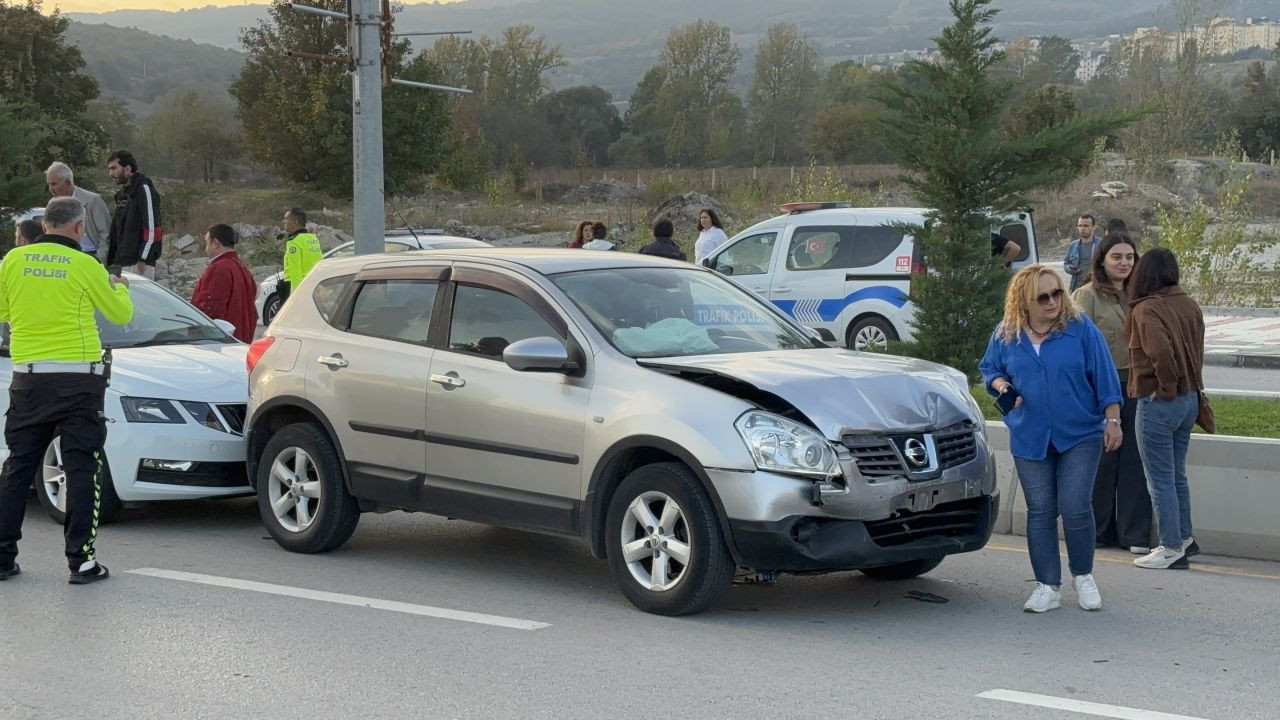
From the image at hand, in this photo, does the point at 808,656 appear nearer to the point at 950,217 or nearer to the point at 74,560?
the point at 74,560

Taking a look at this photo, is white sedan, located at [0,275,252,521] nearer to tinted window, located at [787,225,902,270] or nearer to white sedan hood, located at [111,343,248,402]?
white sedan hood, located at [111,343,248,402]

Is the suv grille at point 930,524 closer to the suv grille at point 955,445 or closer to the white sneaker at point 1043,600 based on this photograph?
the suv grille at point 955,445

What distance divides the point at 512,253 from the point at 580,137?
11844cm

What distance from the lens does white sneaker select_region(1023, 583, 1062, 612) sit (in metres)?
7.02

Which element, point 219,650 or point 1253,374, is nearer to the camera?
point 219,650

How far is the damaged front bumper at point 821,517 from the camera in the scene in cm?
643

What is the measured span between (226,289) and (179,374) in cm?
311

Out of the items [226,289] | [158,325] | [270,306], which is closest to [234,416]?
[158,325]

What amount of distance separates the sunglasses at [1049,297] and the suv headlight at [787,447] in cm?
135

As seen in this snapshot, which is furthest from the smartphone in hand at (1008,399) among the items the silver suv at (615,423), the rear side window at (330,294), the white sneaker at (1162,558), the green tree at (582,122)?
the green tree at (582,122)

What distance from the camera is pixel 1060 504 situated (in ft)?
23.4

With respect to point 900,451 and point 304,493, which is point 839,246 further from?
point 900,451

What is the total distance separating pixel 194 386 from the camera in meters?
9.20

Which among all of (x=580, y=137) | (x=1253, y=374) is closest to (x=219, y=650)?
(x=1253, y=374)
